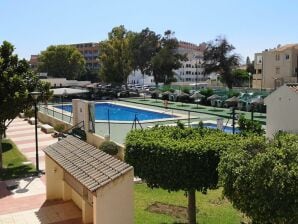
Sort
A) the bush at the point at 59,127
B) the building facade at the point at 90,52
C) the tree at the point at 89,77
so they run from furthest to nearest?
the building facade at the point at 90,52, the tree at the point at 89,77, the bush at the point at 59,127

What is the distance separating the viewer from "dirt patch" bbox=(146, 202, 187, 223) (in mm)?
13289

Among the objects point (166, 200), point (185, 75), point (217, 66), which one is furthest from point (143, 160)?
point (185, 75)

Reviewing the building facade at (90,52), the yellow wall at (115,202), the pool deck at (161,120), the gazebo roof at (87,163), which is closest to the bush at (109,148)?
the pool deck at (161,120)

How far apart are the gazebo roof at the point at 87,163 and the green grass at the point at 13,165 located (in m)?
5.38

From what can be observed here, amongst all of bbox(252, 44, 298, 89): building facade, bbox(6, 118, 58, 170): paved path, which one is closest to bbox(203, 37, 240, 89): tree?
bbox(252, 44, 298, 89): building facade

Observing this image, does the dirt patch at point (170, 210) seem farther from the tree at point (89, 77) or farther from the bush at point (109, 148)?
the tree at point (89, 77)

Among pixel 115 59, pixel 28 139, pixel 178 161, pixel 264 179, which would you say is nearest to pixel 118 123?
pixel 28 139

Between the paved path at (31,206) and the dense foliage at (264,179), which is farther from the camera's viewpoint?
the paved path at (31,206)

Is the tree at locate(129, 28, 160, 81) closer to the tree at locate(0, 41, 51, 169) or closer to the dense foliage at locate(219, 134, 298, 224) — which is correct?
the tree at locate(0, 41, 51, 169)

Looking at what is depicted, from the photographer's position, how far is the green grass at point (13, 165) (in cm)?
1900

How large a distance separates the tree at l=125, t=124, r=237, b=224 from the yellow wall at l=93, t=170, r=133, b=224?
0.74m

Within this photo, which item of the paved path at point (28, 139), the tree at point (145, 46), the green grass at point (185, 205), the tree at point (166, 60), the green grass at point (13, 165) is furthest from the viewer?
the tree at point (145, 46)

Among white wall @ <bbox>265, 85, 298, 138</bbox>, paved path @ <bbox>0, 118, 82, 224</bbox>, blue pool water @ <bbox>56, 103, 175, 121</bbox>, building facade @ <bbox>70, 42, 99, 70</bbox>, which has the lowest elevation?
paved path @ <bbox>0, 118, 82, 224</bbox>

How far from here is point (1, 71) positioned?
60.1 feet
